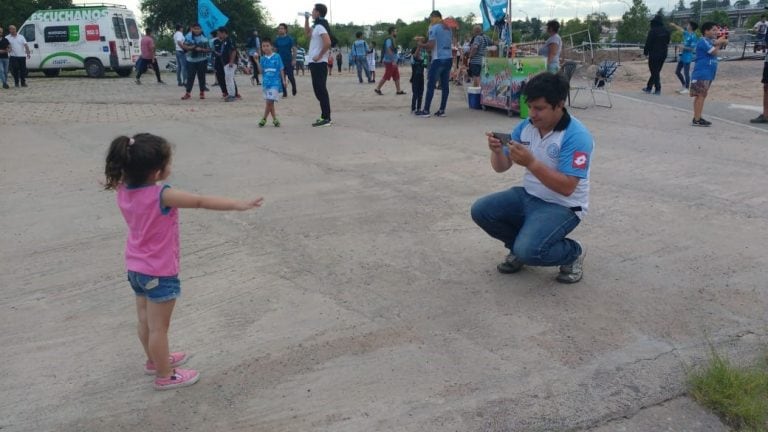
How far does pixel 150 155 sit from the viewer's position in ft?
8.61

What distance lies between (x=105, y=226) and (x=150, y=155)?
9.10 ft

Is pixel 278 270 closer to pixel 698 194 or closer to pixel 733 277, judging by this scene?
pixel 733 277

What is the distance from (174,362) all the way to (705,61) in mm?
9744

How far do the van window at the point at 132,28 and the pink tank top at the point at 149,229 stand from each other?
23321mm

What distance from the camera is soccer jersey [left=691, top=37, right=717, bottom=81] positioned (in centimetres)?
967

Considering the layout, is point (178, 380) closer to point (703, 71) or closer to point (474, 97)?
point (703, 71)

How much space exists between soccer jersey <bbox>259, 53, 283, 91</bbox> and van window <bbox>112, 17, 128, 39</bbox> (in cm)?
1538

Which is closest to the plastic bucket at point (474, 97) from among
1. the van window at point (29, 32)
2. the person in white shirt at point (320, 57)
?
the person in white shirt at point (320, 57)

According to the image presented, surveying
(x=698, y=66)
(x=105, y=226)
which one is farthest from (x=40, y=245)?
(x=698, y=66)

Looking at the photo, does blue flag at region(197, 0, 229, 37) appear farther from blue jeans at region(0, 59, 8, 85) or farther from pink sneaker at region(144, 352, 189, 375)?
pink sneaker at region(144, 352, 189, 375)

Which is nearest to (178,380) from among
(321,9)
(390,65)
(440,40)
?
(321,9)

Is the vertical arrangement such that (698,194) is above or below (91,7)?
below

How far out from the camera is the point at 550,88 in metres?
3.62

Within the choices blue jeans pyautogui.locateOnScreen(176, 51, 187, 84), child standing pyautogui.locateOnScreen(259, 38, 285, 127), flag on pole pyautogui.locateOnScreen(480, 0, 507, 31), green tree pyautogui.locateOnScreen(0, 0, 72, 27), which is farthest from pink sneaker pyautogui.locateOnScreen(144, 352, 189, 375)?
green tree pyautogui.locateOnScreen(0, 0, 72, 27)
